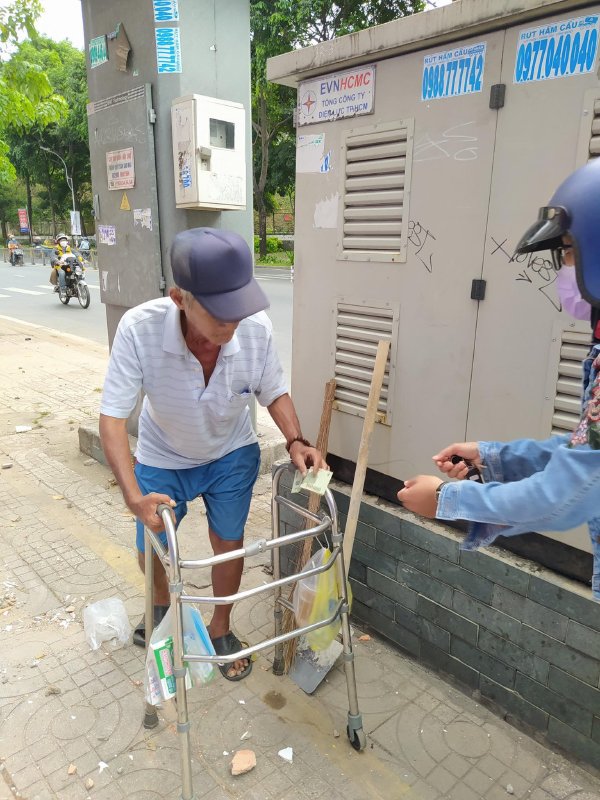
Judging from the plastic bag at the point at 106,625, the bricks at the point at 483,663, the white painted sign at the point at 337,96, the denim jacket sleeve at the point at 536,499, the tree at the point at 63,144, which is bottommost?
the plastic bag at the point at 106,625

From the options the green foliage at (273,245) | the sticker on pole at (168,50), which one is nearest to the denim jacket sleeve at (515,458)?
the sticker on pole at (168,50)

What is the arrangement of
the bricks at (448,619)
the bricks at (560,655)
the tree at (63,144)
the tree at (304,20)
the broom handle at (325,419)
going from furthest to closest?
the tree at (63,144), the tree at (304,20), the broom handle at (325,419), the bricks at (448,619), the bricks at (560,655)

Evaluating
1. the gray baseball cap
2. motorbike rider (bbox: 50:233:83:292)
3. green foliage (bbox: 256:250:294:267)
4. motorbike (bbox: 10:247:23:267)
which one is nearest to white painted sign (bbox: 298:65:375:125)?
the gray baseball cap

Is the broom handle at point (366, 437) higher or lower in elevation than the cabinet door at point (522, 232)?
lower

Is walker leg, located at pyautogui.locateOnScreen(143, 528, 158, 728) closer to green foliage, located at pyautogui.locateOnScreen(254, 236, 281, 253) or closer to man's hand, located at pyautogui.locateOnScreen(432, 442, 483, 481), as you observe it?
man's hand, located at pyautogui.locateOnScreen(432, 442, 483, 481)

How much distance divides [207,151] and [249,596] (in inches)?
113

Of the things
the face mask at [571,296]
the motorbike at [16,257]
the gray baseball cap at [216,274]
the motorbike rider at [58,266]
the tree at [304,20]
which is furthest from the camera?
the motorbike at [16,257]

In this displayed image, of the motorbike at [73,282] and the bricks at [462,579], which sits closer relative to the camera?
the bricks at [462,579]

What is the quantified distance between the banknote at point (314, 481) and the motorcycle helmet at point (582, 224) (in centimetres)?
115

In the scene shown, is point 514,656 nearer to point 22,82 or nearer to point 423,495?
point 423,495

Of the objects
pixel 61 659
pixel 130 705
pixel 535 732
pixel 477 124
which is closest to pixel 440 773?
pixel 535 732

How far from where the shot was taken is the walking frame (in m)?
1.77

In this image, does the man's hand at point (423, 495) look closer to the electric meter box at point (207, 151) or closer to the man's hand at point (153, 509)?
the man's hand at point (153, 509)

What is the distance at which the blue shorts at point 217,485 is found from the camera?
248 centimetres
